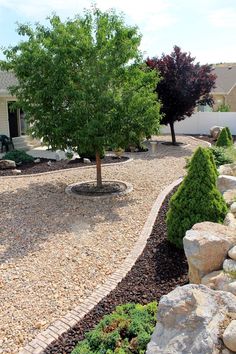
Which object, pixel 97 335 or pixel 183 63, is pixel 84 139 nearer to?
pixel 97 335

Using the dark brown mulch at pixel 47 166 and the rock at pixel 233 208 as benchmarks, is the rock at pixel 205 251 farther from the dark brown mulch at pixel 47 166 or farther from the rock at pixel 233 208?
the dark brown mulch at pixel 47 166

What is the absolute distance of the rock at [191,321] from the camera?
2.61m

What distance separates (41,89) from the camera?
857 cm

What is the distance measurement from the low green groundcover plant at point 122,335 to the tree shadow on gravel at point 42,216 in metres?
2.82

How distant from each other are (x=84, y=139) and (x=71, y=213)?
1.77 meters

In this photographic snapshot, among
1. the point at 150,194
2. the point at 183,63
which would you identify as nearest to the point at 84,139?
the point at 150,194

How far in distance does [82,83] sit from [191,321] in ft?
22.4

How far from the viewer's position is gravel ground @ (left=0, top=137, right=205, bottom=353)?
14.8 feet

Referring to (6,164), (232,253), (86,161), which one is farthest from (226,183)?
(6,164)

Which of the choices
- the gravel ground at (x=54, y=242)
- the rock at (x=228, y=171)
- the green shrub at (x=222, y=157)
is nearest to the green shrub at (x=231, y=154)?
the green shrub at (x=222, y=157)

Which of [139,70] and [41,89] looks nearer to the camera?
[41,89]

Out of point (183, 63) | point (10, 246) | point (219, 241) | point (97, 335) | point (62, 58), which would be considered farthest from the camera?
point (183, 63)

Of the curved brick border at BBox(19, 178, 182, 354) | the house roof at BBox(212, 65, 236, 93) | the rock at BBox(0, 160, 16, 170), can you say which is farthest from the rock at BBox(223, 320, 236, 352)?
the house roof at BBox(212, 65, 236, 93)

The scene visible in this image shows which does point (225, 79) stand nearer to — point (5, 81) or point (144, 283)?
point (5, 81)
